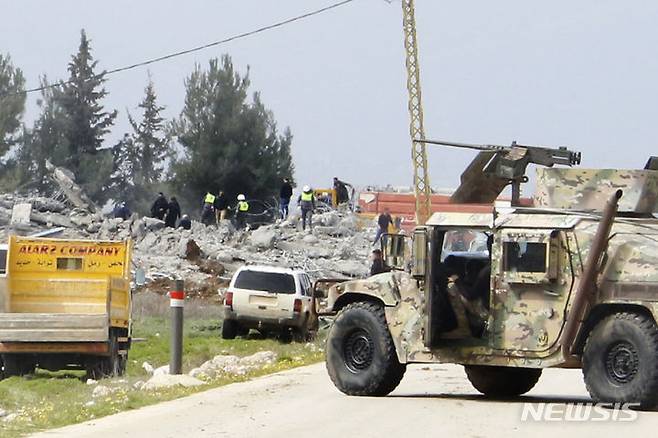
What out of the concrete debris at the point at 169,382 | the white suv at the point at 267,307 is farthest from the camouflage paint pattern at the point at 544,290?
the white suv at the point at 267,307

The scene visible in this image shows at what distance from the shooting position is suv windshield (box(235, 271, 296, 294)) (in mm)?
35094

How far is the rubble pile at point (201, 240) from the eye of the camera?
51781 millimetres

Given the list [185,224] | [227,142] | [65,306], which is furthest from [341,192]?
[65,306]

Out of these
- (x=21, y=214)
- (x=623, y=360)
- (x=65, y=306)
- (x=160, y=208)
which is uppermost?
(x=160, y=208)

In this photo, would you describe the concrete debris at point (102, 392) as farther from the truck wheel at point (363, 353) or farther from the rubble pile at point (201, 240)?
the rubble pile at point (201, 240)

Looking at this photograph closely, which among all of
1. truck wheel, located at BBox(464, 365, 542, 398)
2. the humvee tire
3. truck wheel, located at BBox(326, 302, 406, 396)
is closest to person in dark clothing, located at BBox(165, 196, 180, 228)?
the humvee tire

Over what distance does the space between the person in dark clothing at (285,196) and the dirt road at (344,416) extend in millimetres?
43968

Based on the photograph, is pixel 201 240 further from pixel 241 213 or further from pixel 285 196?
pixel 241 213

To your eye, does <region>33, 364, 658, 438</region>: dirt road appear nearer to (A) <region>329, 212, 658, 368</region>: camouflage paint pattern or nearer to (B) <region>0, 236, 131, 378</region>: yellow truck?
(A) <region>329, 212, 658, 368</region>: camouflage paint pattern

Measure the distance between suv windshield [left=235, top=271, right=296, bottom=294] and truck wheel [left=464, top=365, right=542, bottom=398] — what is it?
1660 cm

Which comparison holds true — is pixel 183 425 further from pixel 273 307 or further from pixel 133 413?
pixel 273 307

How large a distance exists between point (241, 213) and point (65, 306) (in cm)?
3949

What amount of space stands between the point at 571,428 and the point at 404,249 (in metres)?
4.34

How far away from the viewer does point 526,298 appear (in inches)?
660
